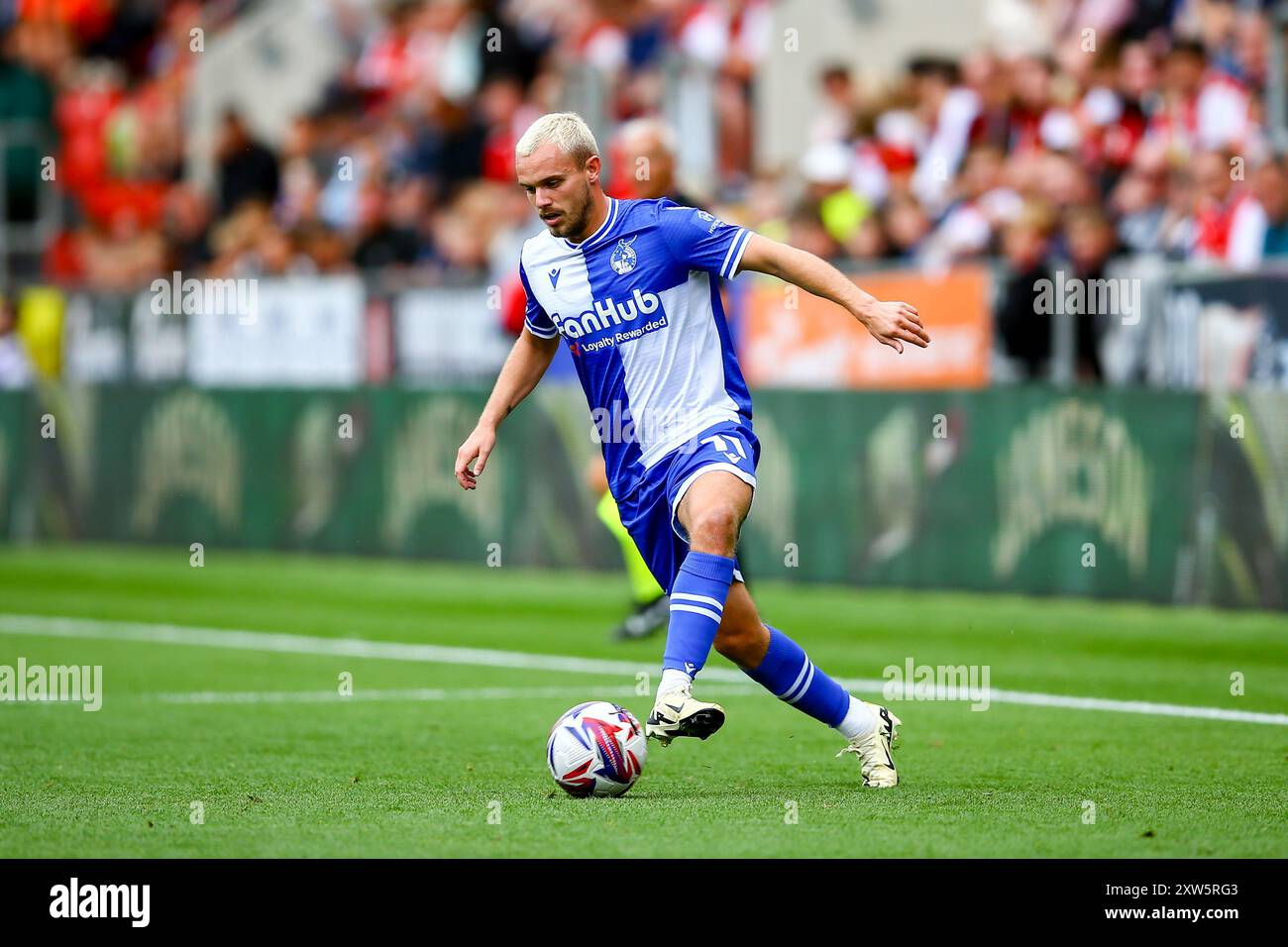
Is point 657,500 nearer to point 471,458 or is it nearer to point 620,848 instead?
point 471,458

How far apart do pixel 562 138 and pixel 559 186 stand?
171 millimetres

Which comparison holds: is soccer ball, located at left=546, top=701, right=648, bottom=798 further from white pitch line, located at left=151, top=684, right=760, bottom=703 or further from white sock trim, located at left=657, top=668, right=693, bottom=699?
white pitch line, located at left=151, top=684, right=760, bottom=703

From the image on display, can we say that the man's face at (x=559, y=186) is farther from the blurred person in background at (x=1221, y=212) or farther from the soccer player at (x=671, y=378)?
the blurred person in background at (x=1221, y=212)

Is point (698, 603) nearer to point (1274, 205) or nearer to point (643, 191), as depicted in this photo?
point (643, 191)

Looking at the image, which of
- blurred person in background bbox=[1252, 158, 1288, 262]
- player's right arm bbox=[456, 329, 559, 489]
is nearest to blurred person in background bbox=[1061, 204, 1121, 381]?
blurred person in background bbox=[1252, 158, 1288, 262]

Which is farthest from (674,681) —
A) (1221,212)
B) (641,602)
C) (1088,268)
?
(1221,212)

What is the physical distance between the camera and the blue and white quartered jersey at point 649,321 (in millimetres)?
7754

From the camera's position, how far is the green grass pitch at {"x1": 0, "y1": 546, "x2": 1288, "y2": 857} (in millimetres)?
6770

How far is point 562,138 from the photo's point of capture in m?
7.56

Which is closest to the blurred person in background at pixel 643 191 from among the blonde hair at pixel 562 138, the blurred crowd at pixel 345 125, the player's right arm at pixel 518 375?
the player's right arm at pixel 518 375

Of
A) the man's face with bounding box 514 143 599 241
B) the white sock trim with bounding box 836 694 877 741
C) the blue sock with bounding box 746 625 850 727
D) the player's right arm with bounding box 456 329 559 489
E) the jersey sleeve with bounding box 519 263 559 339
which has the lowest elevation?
the white sock trim with bounding box 836 694 877 741

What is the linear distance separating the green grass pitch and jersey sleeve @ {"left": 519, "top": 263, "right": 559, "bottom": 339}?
1.63 m
